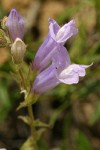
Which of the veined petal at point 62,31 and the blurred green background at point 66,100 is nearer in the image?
the veined petal at point 62,31

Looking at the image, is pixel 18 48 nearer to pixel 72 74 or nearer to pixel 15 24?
pixel 15 24

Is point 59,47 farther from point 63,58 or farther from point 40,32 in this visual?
A: point 40,32

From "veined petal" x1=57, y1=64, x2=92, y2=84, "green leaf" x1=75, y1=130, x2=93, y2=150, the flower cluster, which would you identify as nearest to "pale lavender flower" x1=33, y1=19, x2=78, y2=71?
the flower cluster

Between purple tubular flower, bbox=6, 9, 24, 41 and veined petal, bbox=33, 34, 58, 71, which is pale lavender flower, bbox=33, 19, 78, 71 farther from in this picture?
purple tubular flower, bbox=6, 9, 24, 41

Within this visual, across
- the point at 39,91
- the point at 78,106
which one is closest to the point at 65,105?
the point at 78,106

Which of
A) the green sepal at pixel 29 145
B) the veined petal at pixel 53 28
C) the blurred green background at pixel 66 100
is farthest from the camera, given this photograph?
the blurred green background at pixel 66 100

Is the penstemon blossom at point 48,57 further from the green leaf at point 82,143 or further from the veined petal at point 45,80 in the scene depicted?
the green leaf at point 82,143


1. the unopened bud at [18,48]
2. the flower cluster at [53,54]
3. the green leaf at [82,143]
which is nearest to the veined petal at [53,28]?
the flower cluster at [53,54]

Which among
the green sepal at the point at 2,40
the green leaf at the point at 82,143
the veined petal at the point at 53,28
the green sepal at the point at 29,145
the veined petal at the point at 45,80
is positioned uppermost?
the green sepal at the point at 2,40
